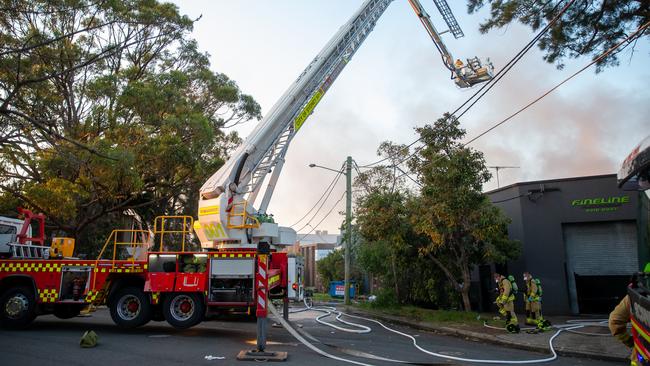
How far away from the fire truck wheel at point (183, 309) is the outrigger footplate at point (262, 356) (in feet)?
9.86

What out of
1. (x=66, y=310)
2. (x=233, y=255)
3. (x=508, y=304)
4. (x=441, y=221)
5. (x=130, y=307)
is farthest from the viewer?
(x=441, y=221)

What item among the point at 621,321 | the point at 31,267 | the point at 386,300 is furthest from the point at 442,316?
the point at 31,267

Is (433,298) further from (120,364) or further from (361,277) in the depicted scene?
(361,277)

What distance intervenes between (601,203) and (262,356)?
14322 millimetres

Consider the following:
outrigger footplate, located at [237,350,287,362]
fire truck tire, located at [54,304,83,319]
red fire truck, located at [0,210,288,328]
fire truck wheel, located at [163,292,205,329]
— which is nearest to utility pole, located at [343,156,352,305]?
red fire truck, located at [0,210,288,328]

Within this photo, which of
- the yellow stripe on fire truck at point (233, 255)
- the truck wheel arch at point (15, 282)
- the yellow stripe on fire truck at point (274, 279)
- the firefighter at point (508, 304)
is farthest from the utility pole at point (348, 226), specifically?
the truck wheel arch at point (15, 282)

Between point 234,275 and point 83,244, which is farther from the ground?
point 83,244

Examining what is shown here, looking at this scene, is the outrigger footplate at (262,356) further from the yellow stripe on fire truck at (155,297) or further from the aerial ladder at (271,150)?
the yellow stripe on fire truck at (155,297)

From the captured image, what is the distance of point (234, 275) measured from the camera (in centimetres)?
1081

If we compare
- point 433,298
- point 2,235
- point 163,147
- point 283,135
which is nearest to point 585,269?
point 433,298

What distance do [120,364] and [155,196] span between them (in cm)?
1767

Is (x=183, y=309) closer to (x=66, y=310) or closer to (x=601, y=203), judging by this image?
(x=66, y=310)

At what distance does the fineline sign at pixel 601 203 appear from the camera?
16578mm

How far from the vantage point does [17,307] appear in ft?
37.0
